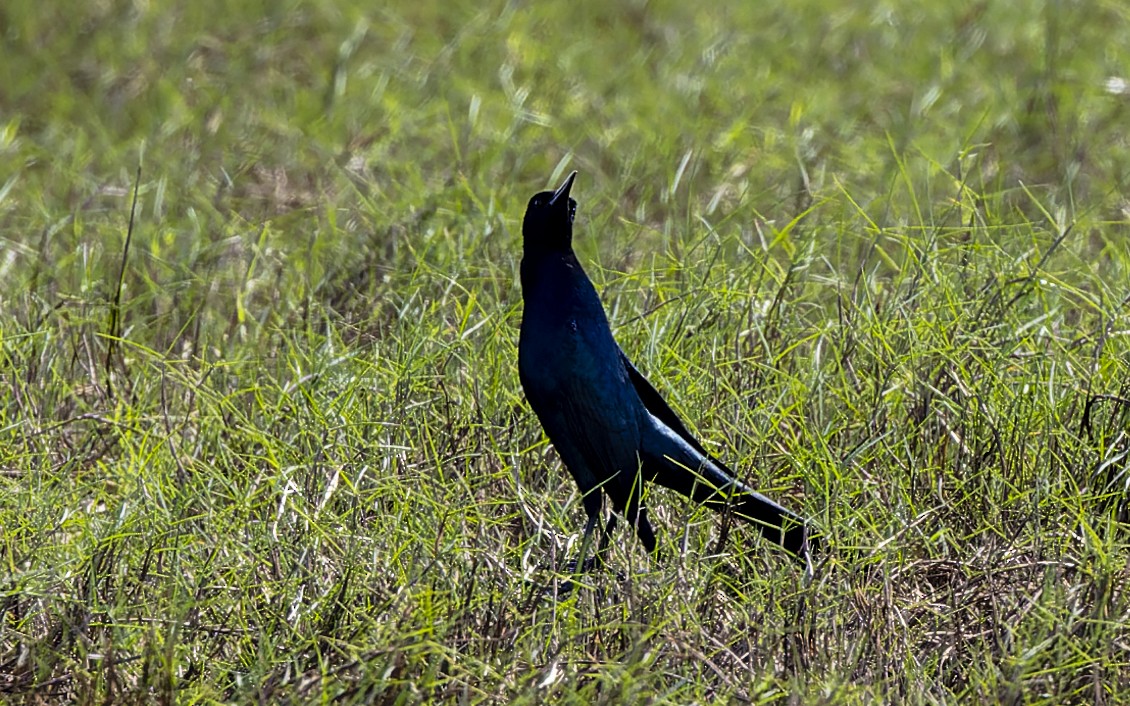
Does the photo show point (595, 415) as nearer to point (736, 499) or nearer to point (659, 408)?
point (659, 408)

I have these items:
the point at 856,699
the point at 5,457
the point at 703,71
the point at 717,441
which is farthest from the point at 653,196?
the point at 856,699

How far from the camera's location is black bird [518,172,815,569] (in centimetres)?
339

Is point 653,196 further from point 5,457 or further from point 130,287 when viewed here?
point 5,457

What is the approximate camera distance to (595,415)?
3.39 m

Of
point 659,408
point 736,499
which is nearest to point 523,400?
point 659,408

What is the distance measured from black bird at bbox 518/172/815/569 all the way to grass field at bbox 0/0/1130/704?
0.36 ft

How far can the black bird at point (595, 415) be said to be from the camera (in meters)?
3.39

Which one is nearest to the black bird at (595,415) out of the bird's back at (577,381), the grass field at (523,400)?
the bird's back at (577,381)

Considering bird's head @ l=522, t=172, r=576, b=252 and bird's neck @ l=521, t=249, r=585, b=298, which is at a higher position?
bird's head @ l=522, t=172, r=576, b=252

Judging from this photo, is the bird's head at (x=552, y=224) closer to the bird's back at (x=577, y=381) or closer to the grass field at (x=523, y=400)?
the bird's back at (x=577, y=381)

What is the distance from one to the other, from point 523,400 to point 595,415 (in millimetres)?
581

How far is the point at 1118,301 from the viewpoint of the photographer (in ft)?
13.9

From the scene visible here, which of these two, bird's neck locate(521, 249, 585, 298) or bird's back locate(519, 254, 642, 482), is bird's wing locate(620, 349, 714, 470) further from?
bird's neck locate(521, 249, 585, 298)

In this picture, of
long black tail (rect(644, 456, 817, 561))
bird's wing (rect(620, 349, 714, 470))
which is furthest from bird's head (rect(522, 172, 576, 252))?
long black tail (rect(644, 456, 817, 561))
